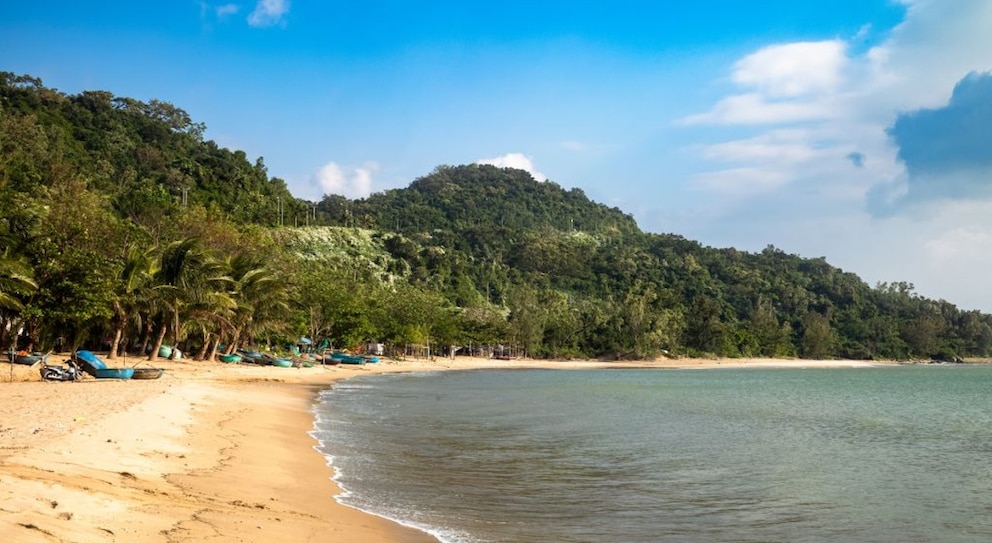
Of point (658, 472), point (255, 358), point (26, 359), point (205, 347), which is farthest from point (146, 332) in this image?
point (658, 472)

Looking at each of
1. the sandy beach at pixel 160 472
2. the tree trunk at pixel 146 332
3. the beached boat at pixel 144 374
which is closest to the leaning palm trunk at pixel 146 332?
the tree trunk at pixel 146 332

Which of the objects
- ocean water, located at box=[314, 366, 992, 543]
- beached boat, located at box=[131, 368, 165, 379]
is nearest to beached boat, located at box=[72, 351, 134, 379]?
beached boat, located at box=[131, 368, 165, 379]

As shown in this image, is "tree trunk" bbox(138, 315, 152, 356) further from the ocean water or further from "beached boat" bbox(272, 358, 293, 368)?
the ocean water

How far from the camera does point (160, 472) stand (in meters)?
12.3

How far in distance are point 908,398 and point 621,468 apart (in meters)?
40.2

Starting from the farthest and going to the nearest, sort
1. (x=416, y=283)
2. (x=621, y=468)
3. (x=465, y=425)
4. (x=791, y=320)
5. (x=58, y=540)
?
(x=791, y=320), (x=416, y=283), (x=465, y=425), (x=621, y=468), (x=58, y=540)

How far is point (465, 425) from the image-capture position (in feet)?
84.1

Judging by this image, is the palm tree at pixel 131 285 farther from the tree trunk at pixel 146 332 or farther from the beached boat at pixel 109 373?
the beached boat at pixel 109 373

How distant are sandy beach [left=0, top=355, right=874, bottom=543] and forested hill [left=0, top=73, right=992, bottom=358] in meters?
10.3

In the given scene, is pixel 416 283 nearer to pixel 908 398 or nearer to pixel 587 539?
pixel 908 398

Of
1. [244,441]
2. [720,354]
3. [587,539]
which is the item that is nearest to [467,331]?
[720,354]

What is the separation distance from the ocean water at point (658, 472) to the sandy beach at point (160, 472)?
1118 millimetres

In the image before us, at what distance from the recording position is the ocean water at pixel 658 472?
1196 cm

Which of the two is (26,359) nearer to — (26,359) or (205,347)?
(26,359)
